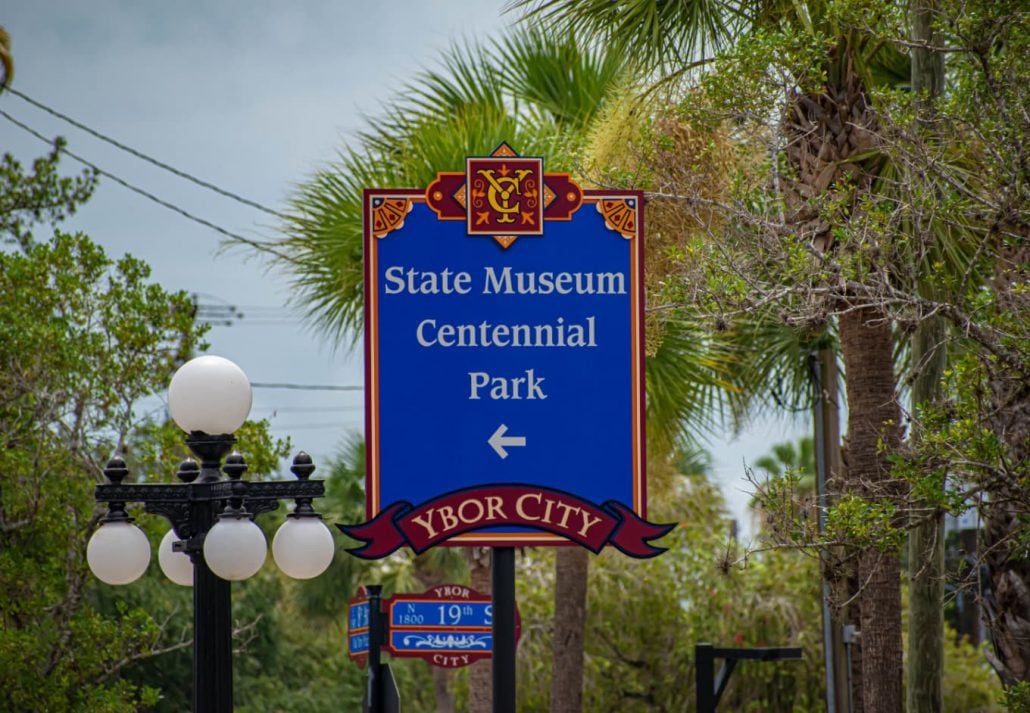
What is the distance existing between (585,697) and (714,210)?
15081 mm

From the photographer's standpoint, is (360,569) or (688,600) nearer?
(688,600)

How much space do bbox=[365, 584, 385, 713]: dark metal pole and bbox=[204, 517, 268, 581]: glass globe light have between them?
92.8 inches

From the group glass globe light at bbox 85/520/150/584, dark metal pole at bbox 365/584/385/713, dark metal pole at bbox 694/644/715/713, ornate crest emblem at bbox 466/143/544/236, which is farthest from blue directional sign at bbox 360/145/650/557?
dark metal pole at bbox 694/644/715/713

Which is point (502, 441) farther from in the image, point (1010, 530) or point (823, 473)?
point (823, 473)

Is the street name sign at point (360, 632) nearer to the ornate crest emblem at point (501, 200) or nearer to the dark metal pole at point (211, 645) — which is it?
the dark metal pole at point (211, 645)

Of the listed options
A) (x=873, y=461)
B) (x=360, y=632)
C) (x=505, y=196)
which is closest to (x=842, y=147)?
(x=873, y=461)

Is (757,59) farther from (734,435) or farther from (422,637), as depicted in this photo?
(734,435)

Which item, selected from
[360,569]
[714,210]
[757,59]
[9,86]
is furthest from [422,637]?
[360,569]

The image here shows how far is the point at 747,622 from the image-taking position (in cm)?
2500

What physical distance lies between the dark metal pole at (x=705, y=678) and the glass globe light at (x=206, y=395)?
3.93 metres

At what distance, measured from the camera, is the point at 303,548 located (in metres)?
7.66

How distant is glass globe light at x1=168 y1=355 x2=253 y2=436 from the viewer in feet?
25.4

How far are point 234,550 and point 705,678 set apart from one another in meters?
4.13

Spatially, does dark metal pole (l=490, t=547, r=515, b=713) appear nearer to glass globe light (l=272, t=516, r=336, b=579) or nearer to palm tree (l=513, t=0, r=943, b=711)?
glass globe light (l=272, t=516, r=336, b=579)
